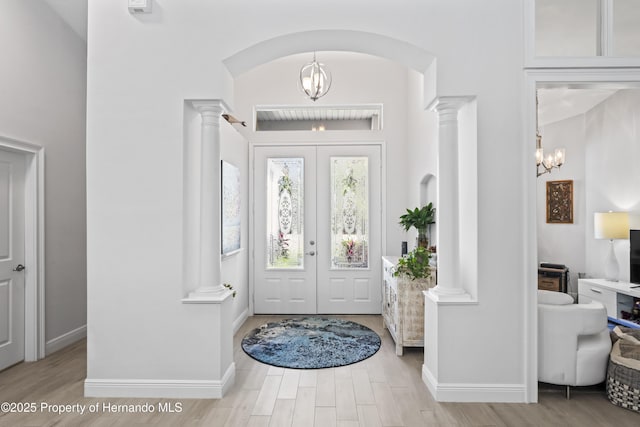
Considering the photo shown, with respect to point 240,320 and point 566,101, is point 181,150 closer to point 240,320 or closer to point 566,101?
point 240,320

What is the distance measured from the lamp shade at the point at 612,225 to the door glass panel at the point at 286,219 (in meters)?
3.74

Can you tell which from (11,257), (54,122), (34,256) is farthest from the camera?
(54,122)

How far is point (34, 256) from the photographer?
11.9ft

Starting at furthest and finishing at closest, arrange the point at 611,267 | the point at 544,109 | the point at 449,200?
the point at 544,109, the point at 611,267, the point at 449,200

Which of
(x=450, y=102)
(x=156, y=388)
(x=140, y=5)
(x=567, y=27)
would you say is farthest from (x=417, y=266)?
(x=140, y=5)

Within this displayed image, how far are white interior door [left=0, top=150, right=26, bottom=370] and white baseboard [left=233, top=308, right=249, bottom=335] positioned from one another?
2.02 metres

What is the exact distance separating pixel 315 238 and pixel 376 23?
3.11m

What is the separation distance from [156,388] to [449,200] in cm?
260

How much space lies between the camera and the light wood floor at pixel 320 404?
8.23 ft

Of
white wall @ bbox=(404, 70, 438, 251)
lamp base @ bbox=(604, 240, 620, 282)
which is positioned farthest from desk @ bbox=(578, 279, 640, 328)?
white wall @ bbox=(404, 70, 438, 251)

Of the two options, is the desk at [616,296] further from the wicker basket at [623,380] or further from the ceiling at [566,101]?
the ceiling at [566,101]

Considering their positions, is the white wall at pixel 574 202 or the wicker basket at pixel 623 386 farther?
the white wall at pixel 574 202

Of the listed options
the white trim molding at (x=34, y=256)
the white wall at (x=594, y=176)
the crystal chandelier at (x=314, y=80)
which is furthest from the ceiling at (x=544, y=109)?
the white trim molding at (x=34, y=256)

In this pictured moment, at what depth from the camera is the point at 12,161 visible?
351 cm
